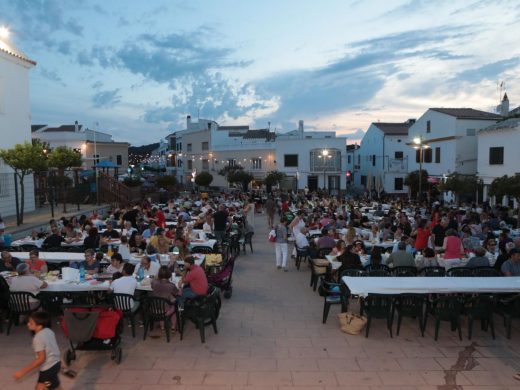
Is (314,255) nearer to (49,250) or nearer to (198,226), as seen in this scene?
(198,226)

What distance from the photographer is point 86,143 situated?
48.5 metres

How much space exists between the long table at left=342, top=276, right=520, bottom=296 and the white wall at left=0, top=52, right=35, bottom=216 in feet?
57.3

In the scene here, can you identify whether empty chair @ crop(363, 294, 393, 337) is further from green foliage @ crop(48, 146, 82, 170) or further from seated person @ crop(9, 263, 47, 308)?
green foliage @ crop(48, 146, 82, 170)

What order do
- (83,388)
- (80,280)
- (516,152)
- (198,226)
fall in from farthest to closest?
1. (516,152)
2. (198,226)
3. (80,280)
4. (83,388)

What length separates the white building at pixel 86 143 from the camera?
48.3 metres

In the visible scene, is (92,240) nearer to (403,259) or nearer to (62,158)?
(403,259)

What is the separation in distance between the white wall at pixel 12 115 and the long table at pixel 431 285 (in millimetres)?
17479

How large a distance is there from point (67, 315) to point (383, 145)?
136 feet

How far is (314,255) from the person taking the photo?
1172 centimetres

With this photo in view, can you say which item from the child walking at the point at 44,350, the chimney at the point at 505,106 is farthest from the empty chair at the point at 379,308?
the chimney at the point at 505,106

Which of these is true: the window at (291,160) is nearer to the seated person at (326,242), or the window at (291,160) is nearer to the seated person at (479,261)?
the seated person at (326,242)

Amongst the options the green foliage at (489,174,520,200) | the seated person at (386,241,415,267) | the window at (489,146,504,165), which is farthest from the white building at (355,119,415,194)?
the seated person at (386,241,415,267)

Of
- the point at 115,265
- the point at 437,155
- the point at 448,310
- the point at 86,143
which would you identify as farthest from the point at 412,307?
→ the point at 86,143

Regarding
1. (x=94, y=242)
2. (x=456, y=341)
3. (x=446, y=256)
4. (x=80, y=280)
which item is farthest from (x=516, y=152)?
(x=80, y=280)
